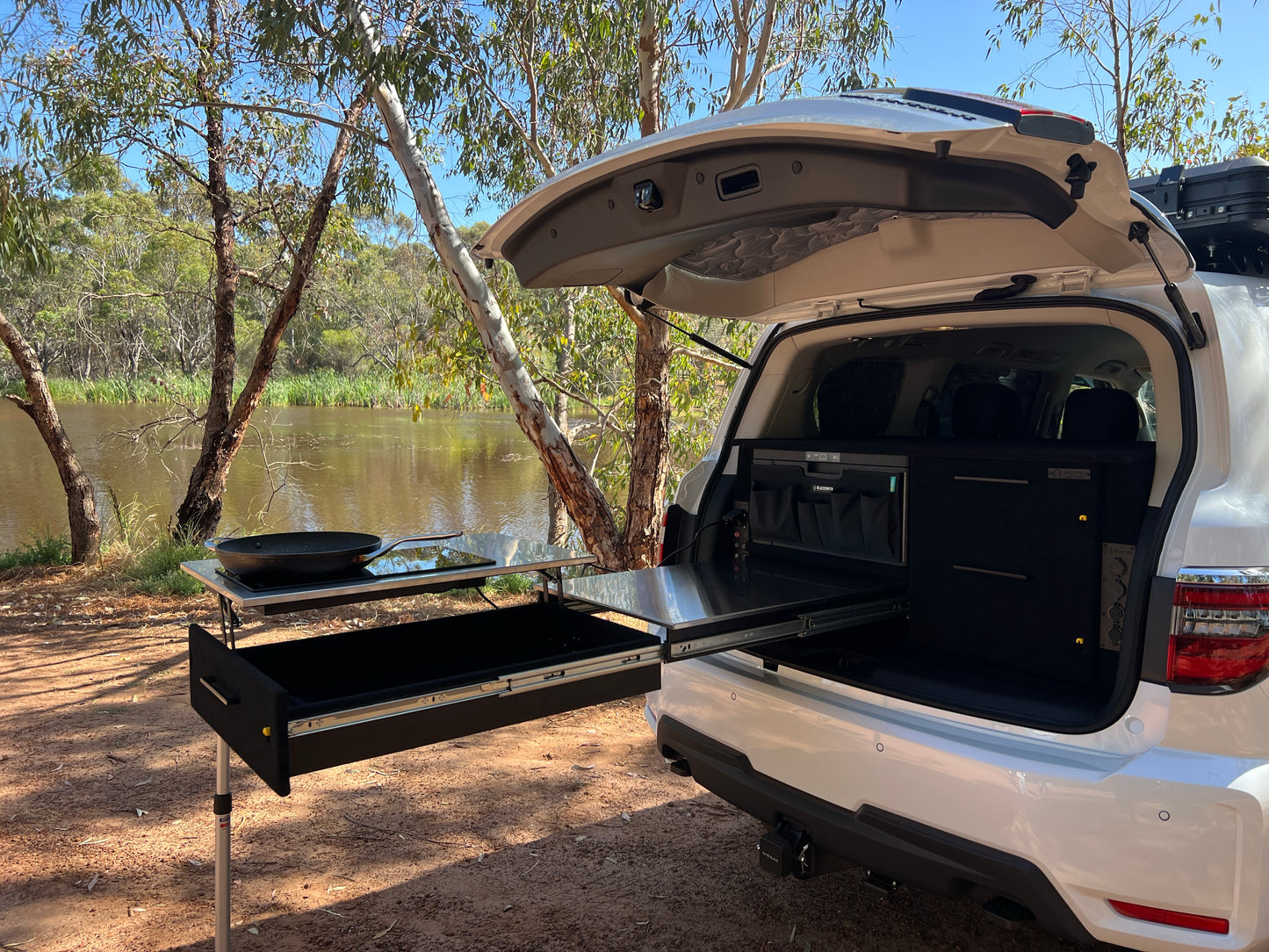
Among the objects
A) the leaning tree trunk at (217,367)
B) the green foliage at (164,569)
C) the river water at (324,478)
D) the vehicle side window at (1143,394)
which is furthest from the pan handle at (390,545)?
the river water at (324,478)

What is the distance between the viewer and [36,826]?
11.3ft

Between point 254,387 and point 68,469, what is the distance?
1.89m

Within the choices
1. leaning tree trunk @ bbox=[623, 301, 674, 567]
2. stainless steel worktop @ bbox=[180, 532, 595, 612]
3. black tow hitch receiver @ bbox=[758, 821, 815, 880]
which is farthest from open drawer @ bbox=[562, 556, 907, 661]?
leaning tree trunk @ bbox=[623, 301, 674, 567]

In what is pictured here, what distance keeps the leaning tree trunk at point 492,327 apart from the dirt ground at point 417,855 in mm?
1843

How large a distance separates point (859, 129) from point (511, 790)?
297 centimetres

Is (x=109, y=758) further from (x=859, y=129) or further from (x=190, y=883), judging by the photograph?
(x=859, y=129)

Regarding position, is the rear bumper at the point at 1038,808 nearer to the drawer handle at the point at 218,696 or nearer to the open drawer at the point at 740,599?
the open drawer at the point at 740,599

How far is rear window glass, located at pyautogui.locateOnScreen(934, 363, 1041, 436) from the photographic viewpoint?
11.8ft

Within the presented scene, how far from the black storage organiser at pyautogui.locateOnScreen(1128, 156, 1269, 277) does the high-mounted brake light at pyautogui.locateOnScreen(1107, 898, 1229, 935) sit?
1801 mm

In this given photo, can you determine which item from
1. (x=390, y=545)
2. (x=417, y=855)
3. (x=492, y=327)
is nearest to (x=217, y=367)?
(x=492, y=327)

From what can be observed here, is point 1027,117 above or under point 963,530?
above

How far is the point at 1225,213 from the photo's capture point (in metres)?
2.78

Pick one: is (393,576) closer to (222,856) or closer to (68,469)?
(222,856)

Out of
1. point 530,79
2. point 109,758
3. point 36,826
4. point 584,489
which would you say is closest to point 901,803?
point 36,826
